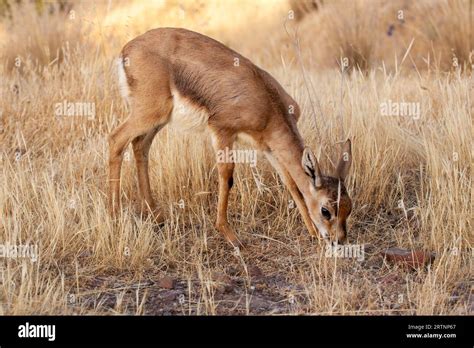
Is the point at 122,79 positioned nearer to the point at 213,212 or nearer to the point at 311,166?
the point at 213,212

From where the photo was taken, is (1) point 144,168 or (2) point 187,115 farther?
(1) point 144,168

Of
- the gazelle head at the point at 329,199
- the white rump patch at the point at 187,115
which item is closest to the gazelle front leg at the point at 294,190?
the gazelle head at the point at 329,199

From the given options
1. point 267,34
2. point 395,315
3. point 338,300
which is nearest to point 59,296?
point 338,300

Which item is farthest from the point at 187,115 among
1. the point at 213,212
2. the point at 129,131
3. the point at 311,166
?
the point at 311,166

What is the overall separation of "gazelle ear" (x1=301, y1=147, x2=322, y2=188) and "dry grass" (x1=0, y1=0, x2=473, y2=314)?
0.67 metres

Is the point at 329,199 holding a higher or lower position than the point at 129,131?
lower

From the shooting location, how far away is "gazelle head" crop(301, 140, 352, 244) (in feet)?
22.5

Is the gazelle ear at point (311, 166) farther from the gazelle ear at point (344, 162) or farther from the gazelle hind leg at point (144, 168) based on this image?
the gazelle hind leg at point (144, 168)

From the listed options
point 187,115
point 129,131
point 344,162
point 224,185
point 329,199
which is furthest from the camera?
point 129,131

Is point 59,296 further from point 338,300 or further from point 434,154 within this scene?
point 434,154

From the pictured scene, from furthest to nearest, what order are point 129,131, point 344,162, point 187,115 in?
point 129,131 → point 187,115 → point 344,162

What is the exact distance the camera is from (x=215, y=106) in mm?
7457

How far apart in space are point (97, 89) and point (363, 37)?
17.2ft

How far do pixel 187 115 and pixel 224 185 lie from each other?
76 cm
